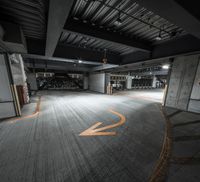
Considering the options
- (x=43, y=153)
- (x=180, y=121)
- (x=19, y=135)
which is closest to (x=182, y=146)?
(x=180, y=121)

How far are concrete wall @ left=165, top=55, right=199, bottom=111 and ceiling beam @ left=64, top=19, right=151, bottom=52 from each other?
107 inches

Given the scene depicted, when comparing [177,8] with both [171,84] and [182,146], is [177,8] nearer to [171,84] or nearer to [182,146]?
[182,146]

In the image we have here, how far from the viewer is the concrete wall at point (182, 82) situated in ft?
14.6

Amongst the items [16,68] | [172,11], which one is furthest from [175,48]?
[16,68]

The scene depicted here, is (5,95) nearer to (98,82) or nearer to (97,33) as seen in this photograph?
(97,33)

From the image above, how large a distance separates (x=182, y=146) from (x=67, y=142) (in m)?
2.80

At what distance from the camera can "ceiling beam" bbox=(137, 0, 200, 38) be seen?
143 centimetres

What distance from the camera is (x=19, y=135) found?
8.42 feet

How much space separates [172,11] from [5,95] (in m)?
5.50

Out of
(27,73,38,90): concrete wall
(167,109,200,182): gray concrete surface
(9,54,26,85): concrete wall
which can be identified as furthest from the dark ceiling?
(27,73,38,90): concrete wall

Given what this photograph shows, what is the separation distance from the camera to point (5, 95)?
356 cm

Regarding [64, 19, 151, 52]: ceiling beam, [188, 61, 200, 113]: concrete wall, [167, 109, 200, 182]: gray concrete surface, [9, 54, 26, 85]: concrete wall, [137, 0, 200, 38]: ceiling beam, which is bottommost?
[167, 109, 200, 182]: gray concrete surface

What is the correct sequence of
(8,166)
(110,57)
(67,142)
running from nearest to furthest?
(8,166) < (67,142) < (110,57)

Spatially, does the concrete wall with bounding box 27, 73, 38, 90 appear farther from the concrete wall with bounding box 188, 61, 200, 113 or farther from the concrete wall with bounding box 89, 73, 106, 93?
Answer: the concrete wall with bounding box 188, 61, 200, 113
